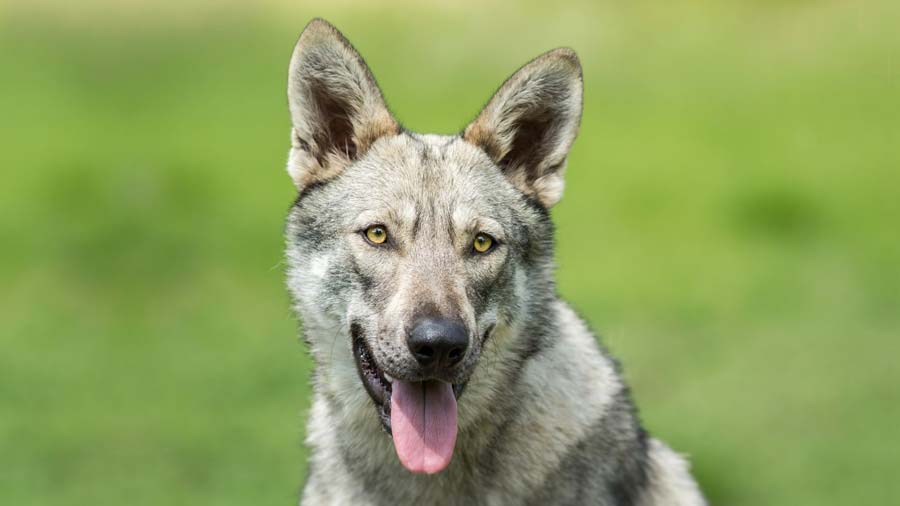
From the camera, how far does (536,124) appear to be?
5.22m

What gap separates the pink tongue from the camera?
15.0ft

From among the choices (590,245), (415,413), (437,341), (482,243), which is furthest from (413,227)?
(590,245)

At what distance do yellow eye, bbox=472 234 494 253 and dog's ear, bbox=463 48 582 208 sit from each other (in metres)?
0.46

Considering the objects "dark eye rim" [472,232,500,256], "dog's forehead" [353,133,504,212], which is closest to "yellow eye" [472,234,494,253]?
"dark eye rim" [472,232,500,256]

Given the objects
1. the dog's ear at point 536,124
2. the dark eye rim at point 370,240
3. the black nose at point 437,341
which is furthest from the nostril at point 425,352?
the dog's ear at point 536,124

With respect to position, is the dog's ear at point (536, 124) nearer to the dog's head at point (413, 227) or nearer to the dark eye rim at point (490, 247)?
the dog's head at point (413, 227)

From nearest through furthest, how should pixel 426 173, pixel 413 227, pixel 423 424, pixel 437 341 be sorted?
1. pixel 437 341
2. pixel 423 424
3. pixel 413 227
4. pixel 426 173

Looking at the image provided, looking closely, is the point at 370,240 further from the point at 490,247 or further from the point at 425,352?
the point at 425,352

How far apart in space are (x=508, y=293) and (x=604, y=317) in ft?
22.2

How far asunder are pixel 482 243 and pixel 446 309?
44 centimetres

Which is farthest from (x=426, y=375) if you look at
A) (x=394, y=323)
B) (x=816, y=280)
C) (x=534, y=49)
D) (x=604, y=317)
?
(x=534, y=49)

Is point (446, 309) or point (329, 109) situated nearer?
point (446, 309)

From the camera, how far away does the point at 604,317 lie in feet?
37.5

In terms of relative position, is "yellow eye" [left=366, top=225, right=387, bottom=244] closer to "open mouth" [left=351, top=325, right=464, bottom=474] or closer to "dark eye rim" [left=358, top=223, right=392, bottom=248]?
"dark eye rim" [left=358, top=223, right=392, bottom=248]
